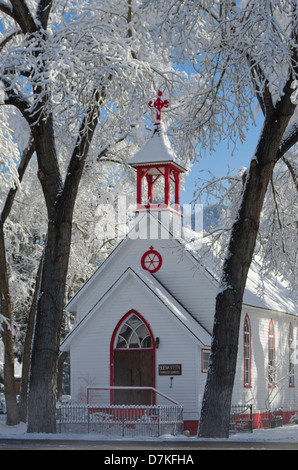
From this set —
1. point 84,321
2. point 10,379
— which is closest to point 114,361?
point 84,321

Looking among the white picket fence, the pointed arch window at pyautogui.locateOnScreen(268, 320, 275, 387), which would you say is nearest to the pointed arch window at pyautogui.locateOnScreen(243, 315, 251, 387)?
the pointed arch window at pyautogui.locateOnScreen(268, 320, 275, 387)

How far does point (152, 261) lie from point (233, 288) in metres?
14.9

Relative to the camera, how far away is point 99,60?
50.7ft

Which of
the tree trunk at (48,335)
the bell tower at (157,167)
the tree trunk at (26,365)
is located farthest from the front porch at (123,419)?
the bell tower at (157,167)

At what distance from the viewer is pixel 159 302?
27609 mm

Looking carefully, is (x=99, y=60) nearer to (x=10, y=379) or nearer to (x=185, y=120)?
(x=185, y=120)

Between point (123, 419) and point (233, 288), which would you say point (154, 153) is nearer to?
point (123, 419)

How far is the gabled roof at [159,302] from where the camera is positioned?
2722cm

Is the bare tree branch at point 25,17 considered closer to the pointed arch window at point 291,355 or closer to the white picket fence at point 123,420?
the white picket fence at point 123,420

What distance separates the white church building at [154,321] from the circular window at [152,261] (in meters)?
0.04

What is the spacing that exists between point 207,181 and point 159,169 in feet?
29.5

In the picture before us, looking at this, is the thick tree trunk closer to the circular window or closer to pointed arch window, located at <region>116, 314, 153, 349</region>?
pointed arch window, located at <region>116, 314, 153, 349</region>

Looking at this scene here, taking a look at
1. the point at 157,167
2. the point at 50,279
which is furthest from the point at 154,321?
the point at 50,279

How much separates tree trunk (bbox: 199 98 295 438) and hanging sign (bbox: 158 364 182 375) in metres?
12.1
